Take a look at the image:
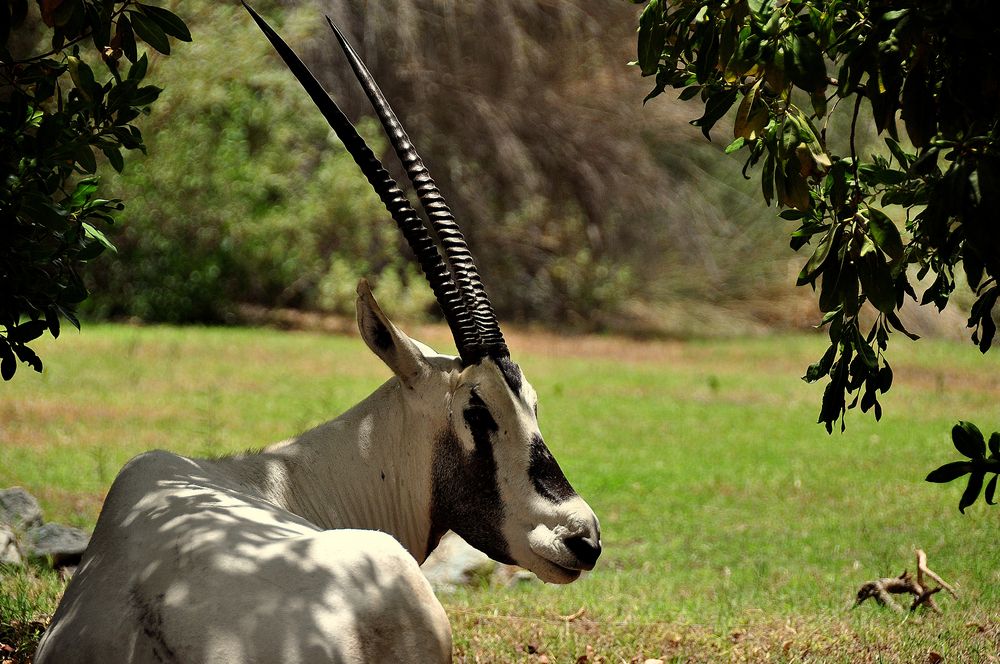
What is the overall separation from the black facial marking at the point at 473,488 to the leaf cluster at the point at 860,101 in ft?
3.32

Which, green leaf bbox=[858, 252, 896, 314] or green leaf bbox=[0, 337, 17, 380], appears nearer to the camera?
green leaf bbox=[858, 252, 896, 314]

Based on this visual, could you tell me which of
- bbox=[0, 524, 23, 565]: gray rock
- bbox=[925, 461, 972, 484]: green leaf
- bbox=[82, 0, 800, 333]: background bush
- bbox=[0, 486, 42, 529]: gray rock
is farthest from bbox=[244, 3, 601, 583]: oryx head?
bbox=[82, 0, 800, 333]: background bush

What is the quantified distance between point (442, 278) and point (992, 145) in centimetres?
165

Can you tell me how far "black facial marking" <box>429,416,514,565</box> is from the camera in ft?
12.1

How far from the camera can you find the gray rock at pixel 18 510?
5.80 meters

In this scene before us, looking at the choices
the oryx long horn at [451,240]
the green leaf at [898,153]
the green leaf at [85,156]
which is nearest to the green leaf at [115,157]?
the green leaf at [85,156]

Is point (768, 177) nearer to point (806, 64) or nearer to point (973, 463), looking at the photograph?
point (806, 64)

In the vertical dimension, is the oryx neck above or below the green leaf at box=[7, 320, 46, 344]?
below

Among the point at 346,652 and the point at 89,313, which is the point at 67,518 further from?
the point at 89,313

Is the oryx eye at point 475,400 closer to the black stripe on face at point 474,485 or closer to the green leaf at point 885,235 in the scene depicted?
the black stripe on face at point 474,485

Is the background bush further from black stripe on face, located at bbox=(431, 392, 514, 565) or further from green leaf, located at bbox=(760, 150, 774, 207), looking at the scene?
green leaf, located at bbox=(760, 150, 774, 207)

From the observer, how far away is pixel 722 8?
3236mm

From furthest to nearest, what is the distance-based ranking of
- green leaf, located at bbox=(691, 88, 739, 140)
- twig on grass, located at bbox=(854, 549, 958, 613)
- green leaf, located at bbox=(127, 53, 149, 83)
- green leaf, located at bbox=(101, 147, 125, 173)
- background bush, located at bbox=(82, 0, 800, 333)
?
1. background bush, located at bbox=(82, 0, 800, 333)
2. twig on grass, located at bbox=(854, 549, 958, 613)
3. green leaf, located at bbox=(101, 147, 125, 173)
4. green leaf, located at bbox=(127, 53, 149, 83)
5. green leaf, located at bbox=(691, 88, 739, 140)

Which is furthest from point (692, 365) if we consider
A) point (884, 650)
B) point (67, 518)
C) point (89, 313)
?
point (884, 650)
